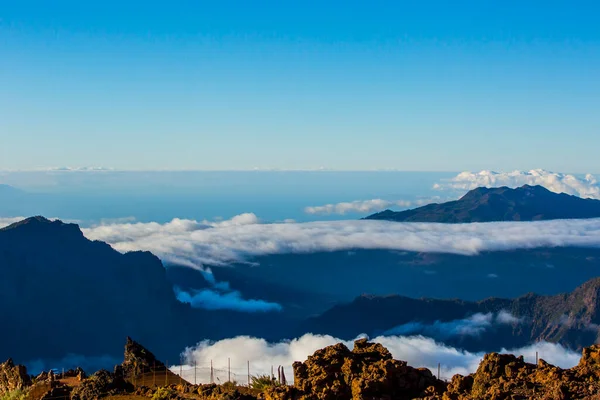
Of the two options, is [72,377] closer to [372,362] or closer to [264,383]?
[264,383]

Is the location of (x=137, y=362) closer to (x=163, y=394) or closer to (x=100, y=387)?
(x=100, y=387)

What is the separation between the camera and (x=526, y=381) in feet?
67.1

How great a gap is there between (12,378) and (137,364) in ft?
24.8

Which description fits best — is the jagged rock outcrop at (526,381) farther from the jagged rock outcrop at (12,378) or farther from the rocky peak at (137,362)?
the jagged rock outcrop at (12,378)

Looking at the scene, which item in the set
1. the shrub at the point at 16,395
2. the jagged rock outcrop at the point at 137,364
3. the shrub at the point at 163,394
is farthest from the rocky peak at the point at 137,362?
the shrub at the point at 163,394

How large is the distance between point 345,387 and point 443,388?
3702 mm

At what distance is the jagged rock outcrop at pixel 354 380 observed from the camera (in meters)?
21.2

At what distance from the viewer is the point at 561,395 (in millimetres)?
18188

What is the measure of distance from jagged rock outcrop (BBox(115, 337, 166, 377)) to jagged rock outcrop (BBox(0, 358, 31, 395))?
5.43 meters

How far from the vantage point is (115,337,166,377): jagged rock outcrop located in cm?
3759

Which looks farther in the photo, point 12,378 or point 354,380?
point 12,378

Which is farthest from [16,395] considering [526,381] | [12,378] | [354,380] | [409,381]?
[526,381]

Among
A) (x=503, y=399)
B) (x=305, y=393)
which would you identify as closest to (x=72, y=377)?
(x=305, y=393)

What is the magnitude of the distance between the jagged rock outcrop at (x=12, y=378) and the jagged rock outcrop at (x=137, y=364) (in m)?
5.43
